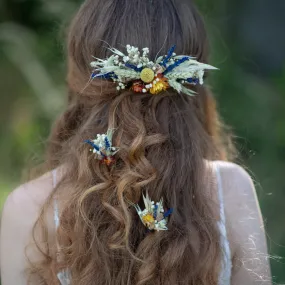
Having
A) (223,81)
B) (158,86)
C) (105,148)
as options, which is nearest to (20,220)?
(105,148)

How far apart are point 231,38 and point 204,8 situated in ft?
0.87

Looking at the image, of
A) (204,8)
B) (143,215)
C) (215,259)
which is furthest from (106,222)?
(204,8)

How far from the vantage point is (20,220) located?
143 cm

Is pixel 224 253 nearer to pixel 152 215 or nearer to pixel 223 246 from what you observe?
pixel 223 246

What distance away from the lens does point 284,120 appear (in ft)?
9.05

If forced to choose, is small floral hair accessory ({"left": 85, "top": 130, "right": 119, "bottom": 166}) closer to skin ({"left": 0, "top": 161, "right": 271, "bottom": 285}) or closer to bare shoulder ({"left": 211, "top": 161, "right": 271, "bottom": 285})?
skin ({"left": 0, "top": 161, "right": 271, "bottom": 285})

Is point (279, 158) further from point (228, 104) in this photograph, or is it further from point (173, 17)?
point (173, 17)

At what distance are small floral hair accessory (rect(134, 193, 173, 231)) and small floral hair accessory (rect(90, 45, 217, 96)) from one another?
267mm

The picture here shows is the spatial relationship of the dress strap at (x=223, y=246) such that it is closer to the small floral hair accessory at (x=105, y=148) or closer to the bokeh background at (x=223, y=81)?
the small floral hair accessory at (x=105, y=148)

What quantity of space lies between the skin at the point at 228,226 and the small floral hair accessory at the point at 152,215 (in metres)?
0.18

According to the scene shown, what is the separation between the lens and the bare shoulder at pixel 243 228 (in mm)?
1439

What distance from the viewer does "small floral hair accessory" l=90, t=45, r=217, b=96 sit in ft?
4.41

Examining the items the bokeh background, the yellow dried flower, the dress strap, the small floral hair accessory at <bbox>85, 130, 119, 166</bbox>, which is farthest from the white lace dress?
the bokeh background

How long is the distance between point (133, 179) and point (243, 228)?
1.06ft
